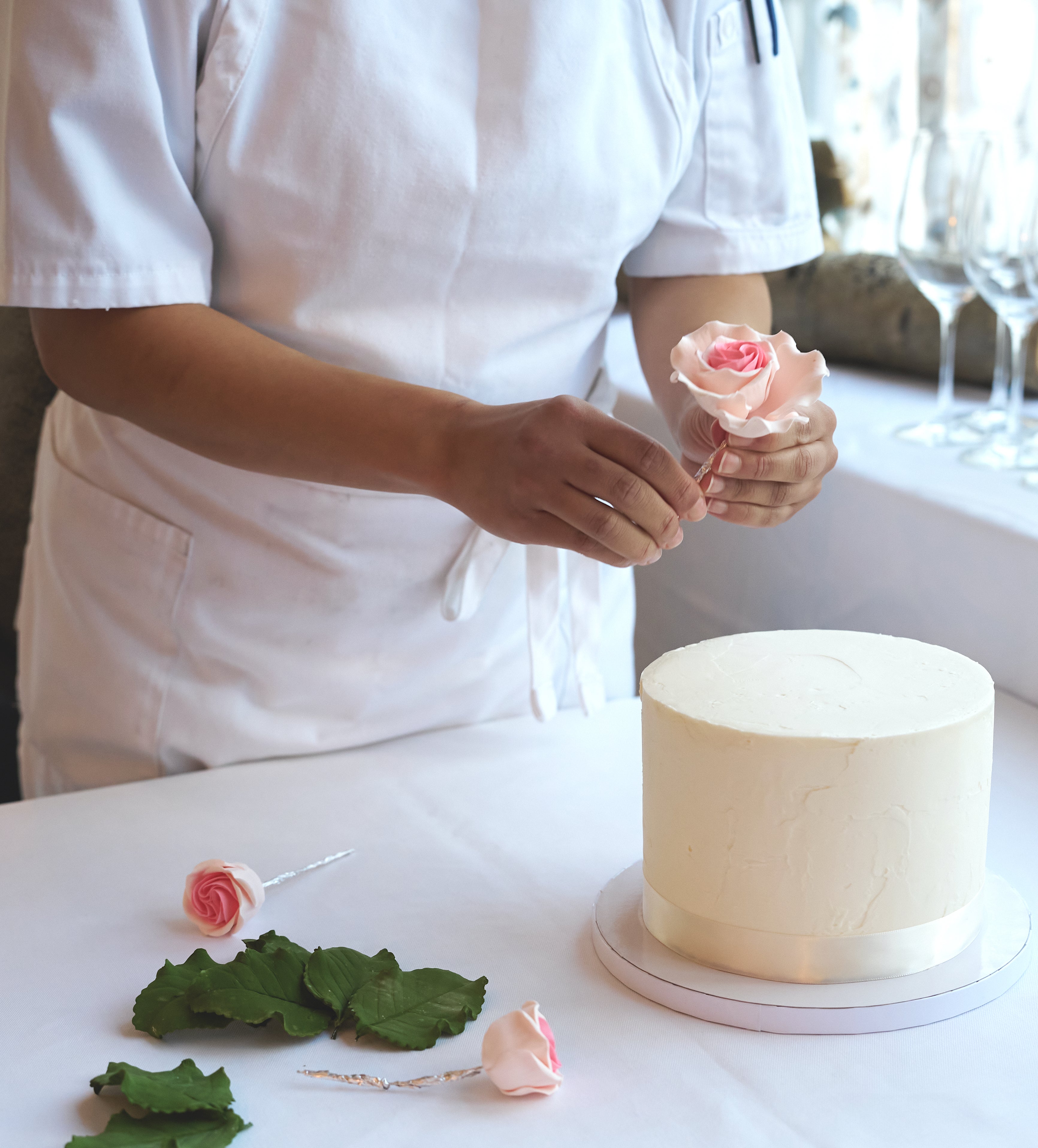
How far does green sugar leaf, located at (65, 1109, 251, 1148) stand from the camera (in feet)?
1.70

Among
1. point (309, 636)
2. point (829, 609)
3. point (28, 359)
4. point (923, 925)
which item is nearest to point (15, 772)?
point (28, 359)

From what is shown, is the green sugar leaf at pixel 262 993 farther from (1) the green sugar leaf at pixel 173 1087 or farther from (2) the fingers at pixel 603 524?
(2) the fingers at pixel 603 524

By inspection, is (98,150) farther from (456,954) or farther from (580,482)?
(456,954)

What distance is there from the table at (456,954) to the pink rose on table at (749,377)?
30 centimetres

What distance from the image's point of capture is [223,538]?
97 cm

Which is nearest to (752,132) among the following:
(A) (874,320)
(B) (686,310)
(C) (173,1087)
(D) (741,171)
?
(D) (741,171)

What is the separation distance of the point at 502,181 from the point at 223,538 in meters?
0.35

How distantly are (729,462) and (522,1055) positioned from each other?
0.38 m

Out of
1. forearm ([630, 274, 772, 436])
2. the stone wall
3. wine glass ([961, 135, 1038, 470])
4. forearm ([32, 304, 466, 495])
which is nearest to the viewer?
forearm ([32, 304, 466, 495])

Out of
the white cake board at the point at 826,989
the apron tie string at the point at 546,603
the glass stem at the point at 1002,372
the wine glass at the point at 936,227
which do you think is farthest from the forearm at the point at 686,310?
the white cake board at the point at 826,989

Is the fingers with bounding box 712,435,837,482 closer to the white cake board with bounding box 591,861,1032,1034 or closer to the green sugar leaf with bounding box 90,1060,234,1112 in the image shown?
the white cake board with bounding box 591,861,1032,1034

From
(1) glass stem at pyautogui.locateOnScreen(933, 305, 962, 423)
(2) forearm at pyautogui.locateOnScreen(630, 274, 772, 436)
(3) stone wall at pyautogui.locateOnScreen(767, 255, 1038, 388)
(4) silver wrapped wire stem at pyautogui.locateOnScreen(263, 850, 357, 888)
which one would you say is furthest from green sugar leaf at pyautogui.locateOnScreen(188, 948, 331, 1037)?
(3) stone wall at pyautogui.locateOnScreen(767, 255, 1038, 388)

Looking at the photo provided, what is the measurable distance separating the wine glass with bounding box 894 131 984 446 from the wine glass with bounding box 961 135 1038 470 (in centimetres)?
3

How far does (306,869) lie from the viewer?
77cm
